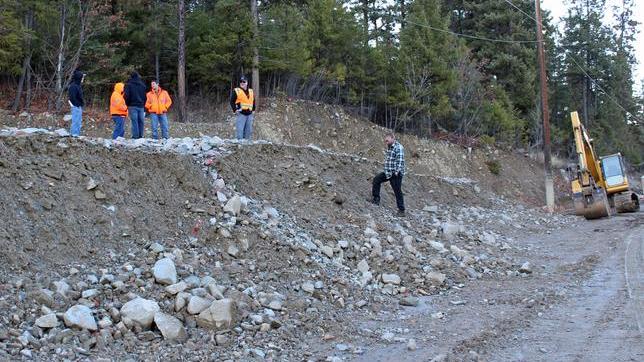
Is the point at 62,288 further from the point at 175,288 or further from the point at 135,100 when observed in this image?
the point at 135,100

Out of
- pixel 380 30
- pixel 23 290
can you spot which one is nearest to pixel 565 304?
pixel 23 290

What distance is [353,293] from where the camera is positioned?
8023 millimetres

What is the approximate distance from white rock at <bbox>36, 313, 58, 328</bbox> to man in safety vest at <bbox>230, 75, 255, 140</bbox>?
775 centimetres

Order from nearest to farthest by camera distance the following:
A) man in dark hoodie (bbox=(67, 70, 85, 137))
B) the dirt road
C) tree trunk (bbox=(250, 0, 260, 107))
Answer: the dirt road
man in dark hoodie (bbox=(67, 70, 85, 137))
tree trunk (bbox=(250, 0, 260, 107))

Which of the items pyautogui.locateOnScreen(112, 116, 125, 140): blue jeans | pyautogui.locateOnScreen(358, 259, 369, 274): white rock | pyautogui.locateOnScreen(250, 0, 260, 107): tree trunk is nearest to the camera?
pyautogui.locateOnScreen(358, 259, 369, 274): white rock

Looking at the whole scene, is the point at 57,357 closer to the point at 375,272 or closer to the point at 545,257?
the point at 375,272

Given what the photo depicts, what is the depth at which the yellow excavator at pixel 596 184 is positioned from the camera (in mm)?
19531

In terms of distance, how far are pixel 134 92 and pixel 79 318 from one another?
7.39m

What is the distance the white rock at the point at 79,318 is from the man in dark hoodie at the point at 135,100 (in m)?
7.12

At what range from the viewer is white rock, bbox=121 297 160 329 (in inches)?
235

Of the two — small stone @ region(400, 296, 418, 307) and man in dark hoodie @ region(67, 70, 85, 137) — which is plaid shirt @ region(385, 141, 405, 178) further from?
man in dark hoodie @ region(67, 70, 85, 137)

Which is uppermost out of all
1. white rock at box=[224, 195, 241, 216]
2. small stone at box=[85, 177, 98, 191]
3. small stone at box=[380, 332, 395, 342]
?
small stone at box=[85, 177, 98, 191]

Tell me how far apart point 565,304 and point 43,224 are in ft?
22.3

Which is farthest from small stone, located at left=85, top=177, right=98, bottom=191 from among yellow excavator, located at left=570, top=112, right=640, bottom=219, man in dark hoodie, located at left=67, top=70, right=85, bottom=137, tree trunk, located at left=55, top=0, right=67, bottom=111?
yellow excavator, located at left=570, top=112, right=640, bottom=219
